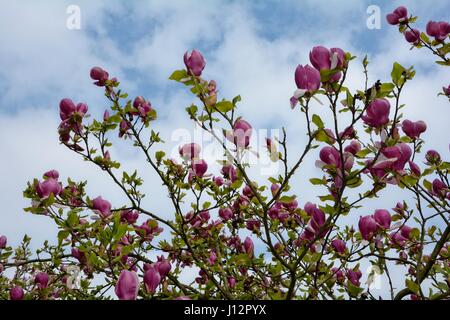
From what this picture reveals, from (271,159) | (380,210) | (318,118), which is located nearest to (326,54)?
(318,118)

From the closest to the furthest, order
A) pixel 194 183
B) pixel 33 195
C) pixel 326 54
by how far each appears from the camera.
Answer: pixel 326 54, pixel 33 195, pixel 194 183

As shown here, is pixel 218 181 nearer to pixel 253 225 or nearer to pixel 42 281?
pixel 253 225

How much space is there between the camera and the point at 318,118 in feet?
6.88

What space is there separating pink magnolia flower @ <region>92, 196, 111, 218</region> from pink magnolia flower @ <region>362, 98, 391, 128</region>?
180cm

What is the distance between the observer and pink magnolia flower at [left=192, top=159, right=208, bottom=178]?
9.78 ft

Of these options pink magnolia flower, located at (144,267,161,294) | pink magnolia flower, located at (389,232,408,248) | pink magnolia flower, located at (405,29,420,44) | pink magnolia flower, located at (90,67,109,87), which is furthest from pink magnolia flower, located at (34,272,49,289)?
pink magnolia flower, located at (405,29,420,44)

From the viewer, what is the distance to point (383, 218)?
94.0 inches

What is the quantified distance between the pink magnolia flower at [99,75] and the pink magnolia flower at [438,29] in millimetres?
2683

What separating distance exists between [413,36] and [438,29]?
26 centimetres

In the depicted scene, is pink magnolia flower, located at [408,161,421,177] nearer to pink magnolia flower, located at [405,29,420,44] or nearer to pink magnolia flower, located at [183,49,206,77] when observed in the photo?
pink magnolia flower, located at [405,29,420,44]

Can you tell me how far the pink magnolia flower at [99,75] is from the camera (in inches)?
137

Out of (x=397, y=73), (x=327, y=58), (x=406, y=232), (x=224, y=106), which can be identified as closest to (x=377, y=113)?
(x=397, y=73)
